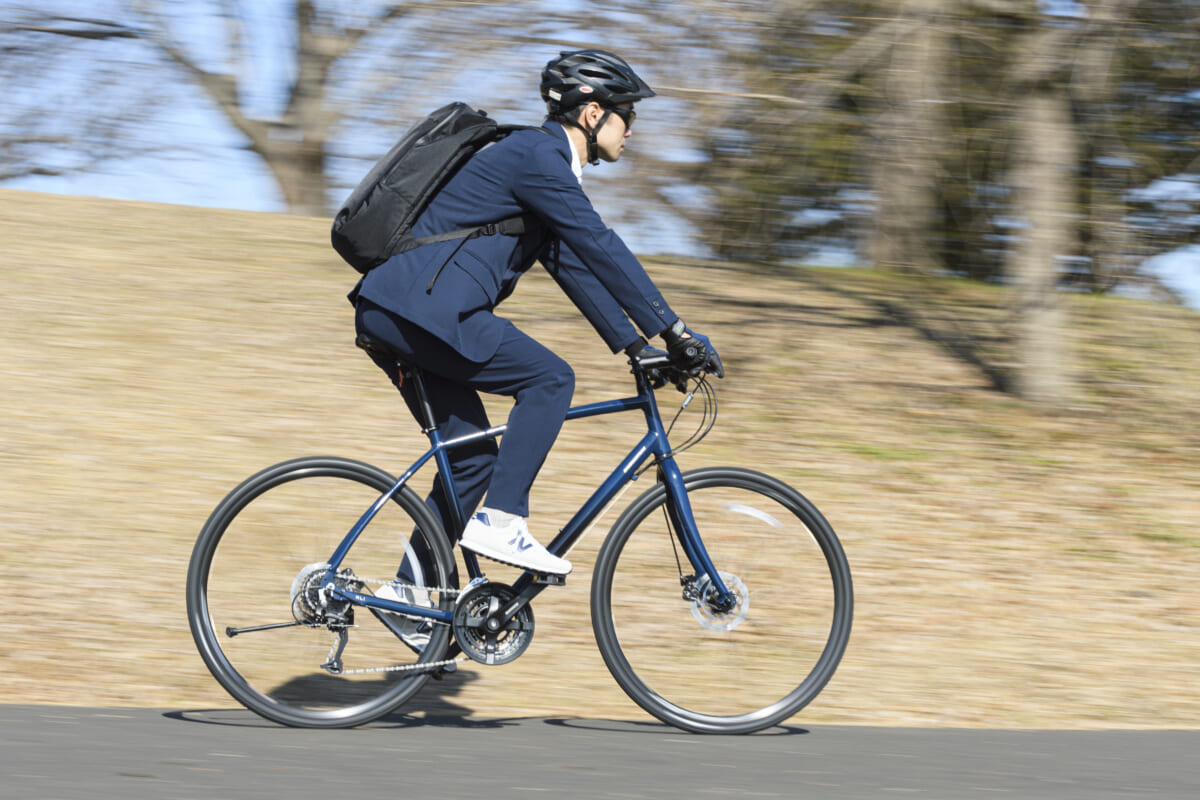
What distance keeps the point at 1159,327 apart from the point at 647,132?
14.4 ft

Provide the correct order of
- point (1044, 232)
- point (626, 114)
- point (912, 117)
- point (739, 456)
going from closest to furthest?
point (626, 114), point (739, 456), point (1044, 232), point (912, 117)

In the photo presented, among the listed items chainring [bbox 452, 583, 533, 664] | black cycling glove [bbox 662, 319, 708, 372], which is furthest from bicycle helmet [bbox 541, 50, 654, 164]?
chainring [bbox 452, 583, 533, 664]

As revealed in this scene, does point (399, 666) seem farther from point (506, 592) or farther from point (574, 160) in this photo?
point (574, 160)

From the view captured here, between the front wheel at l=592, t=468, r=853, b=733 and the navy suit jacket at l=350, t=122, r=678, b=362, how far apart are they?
624 millimetres

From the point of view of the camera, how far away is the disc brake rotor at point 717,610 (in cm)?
427

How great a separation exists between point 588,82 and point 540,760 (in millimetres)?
2013

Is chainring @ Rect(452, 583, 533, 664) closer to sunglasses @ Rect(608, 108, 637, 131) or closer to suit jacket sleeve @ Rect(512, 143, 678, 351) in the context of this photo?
suit jacket sleeve @ Rect(512, 143, 678, 351)

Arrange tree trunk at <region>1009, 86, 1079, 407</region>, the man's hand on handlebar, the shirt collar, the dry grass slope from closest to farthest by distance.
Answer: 1. the man's hand on handlebar
2. the shirt collar
3. the dry grass slope
4. tree trunk at <region>1009, 86, 1079, 407</region>

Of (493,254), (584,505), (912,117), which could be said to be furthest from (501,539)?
(912,117)

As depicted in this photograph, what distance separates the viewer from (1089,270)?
892 cm

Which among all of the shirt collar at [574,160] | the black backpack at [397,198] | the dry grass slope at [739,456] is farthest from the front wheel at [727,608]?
the black backpack at [397,198]

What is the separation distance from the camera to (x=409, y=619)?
13.9 feet

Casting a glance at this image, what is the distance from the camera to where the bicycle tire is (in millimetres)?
4094

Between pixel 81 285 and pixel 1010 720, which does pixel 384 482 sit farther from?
pixel 81 285
